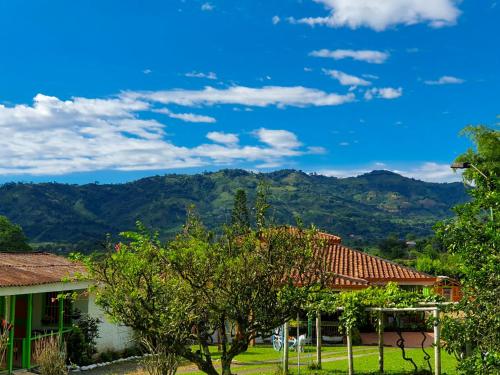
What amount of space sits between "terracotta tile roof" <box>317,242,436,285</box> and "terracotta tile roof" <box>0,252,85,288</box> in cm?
1304

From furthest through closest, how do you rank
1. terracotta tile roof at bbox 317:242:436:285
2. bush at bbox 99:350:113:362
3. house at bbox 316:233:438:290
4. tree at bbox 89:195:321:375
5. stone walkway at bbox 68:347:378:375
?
terracotta tile roof at bbox 317:242:436:285 → house at bbox 316:233:438:290 → bush at bbox 99:350:113:362 → stone walkway at bbox 68:347:378:375 → tree at bbox 89:195:321:375

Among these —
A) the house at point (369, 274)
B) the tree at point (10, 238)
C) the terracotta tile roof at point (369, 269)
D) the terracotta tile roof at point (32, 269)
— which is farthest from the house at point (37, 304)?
A: the tree at point (10, 238)

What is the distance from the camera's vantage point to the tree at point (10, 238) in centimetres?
7206

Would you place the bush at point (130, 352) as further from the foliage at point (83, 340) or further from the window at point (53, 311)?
the window at point (53, 311)

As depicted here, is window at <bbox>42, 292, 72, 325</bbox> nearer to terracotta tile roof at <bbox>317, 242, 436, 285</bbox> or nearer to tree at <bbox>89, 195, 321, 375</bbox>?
tree at <bbox>89, 195, 321, 375</bbox>

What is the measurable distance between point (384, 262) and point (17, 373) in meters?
22.3

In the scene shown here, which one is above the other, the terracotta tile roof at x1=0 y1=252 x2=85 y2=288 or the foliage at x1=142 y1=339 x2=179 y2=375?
the terracotta tile roof at x1=0 y1=252 x2=85 y2=288

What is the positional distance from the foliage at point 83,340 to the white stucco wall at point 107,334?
34 centimetres

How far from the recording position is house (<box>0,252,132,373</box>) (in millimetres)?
17672

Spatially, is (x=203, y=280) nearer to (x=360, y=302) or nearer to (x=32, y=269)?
(x=360, y=302)

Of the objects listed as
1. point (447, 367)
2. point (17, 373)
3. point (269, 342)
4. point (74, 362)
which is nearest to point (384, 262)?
point (269, 342)

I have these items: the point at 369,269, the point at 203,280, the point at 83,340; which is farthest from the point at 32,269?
the point at 369,269

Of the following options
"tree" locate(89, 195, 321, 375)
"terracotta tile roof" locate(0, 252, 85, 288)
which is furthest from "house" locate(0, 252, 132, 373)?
"tree" locate(89, 195, 321, 375)

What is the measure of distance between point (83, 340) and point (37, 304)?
2.70 metres
